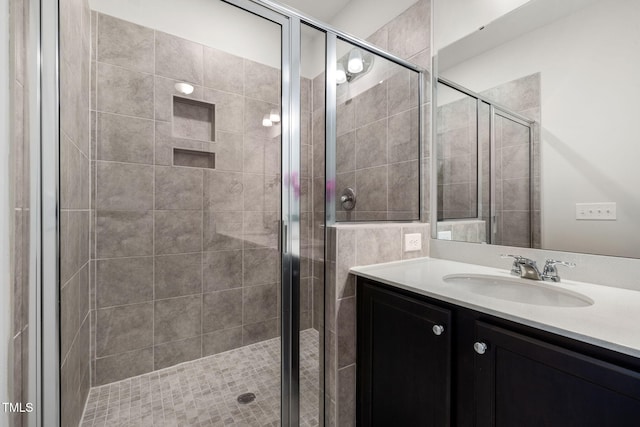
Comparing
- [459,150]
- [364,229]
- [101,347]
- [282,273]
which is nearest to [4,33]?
[282,273]

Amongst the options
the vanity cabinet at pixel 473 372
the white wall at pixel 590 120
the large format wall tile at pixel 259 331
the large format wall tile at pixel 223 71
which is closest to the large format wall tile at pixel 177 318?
the large format wall tile at pixel 259 331

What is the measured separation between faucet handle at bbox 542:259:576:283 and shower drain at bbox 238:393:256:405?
4.79 feet

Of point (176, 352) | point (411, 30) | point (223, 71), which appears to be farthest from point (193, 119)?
point (411, 30)

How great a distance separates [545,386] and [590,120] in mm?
978

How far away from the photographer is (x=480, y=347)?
2.47ft

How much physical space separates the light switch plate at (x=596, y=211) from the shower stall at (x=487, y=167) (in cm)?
13

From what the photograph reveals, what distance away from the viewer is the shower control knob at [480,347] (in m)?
0.75

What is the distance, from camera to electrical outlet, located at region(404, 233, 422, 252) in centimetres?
143

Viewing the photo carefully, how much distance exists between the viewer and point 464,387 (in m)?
0.81

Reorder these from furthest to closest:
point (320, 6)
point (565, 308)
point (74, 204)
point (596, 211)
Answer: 1. point (320, 6)
2. point (74, 204)
3. point (596, 211)
4. point (565, 308)

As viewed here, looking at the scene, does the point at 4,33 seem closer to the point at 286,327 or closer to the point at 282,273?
the point at 282,273

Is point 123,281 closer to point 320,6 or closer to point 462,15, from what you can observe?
point 462,15

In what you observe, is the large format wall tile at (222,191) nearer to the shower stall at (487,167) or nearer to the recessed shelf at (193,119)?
the recessed shelf at (193,119)

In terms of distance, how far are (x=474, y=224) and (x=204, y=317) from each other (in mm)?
1575
